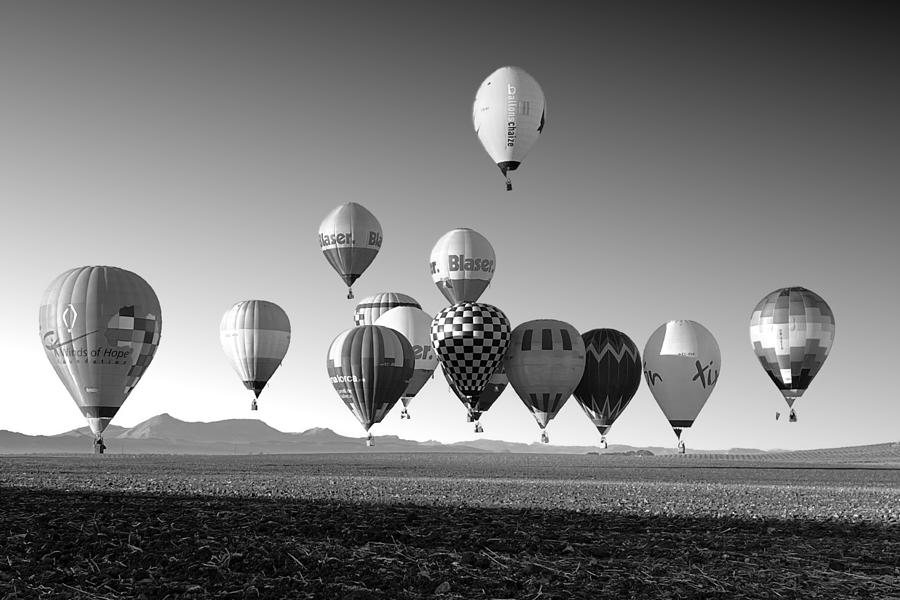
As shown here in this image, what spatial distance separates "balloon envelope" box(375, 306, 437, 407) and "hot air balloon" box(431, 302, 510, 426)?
685 centimetres

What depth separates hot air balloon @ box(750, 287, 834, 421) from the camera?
57.1 m

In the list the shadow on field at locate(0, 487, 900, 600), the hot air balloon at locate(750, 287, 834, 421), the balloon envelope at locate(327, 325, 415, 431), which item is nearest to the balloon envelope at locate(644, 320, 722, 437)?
the hot air balloon at locate(750, 287, 834, 421)

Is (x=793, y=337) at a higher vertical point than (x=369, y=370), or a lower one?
higher

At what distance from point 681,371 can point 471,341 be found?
1367 centimetres

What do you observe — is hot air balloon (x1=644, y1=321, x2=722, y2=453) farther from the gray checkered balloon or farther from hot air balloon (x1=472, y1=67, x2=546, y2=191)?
hot air balloon (x1=472, y1=67, x2=546, y2=191)

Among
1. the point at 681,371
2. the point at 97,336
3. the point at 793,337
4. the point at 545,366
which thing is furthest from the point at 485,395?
the point at 97,336

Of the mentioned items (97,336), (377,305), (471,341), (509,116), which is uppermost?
(509,116)

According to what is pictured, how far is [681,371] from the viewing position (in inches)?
2322

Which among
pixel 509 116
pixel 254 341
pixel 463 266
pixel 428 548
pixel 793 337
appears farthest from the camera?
pixel 254 341

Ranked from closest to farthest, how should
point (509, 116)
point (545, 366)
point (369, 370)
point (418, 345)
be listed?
point (509, 116)
point (369, 370)
point (545, 366)
point (418, 345)

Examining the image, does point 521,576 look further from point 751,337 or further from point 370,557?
point 751,337

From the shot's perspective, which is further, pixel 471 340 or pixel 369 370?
pixel 471 340

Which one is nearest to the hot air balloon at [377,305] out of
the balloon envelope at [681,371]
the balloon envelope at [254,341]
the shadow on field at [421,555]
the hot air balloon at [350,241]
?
the hot air balloon at [350,241]

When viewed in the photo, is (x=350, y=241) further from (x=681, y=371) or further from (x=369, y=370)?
(x=681, y=371)
